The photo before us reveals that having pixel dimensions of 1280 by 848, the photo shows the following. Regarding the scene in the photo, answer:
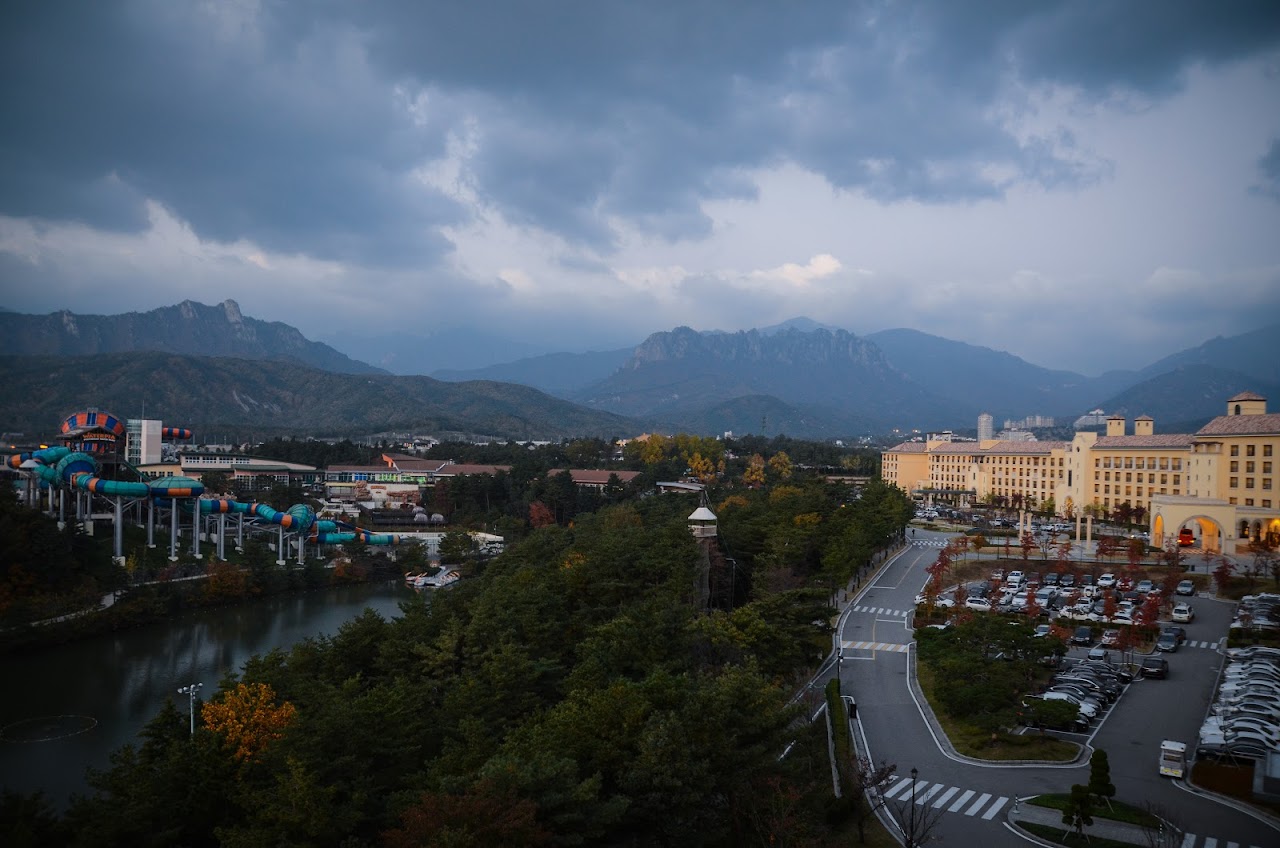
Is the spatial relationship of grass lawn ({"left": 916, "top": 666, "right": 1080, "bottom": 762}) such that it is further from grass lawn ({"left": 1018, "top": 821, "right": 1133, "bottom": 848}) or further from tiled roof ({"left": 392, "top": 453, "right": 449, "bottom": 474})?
tiled roof ({"left": 392, "top": 453, "right": 449, "bottom": 474})

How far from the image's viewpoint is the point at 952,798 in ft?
33.9

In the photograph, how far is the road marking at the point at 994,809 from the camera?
980 centimetres

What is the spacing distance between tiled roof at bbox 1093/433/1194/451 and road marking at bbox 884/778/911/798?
2750cm

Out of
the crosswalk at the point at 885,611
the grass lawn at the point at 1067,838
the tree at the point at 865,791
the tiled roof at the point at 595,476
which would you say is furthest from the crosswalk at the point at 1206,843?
the tiled roof at the point at 595,476

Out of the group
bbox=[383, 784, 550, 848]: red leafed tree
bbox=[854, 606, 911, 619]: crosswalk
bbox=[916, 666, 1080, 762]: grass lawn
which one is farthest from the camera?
bbox=[854, 606, 911, 619]: crosswalk

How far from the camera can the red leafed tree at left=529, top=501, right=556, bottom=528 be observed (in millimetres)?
40344

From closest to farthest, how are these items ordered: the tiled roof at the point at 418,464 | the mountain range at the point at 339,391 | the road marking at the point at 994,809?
the road marking at the point at 994,809 → the tiled roof at the point at 418,464 → the mountain range at the point at 339,391

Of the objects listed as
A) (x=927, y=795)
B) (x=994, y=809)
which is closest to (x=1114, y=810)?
(x=994, y=809)

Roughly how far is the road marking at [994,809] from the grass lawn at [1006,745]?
4.77ft

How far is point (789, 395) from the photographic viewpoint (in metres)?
194

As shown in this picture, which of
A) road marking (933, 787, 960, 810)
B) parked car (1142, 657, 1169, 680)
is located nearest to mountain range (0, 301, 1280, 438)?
parked car (1142, 657, 1169, 680)

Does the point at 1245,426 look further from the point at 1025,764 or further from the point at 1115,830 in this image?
the point at 1115,830

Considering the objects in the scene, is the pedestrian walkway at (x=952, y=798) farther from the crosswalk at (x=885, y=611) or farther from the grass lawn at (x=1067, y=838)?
the crosswalk at (x=885, y=611)

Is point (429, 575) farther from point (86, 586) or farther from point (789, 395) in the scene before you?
point (789, 395)
